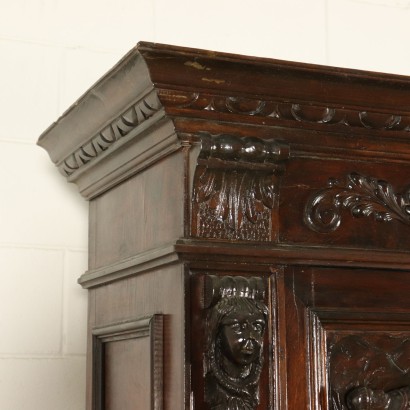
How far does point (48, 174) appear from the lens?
196cm

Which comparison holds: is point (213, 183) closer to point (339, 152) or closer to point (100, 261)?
point (339, 152)

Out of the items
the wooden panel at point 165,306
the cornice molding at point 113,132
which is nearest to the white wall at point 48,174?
the cornice molding at point 113,132

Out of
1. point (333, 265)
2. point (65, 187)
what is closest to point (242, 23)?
point (65, 187)

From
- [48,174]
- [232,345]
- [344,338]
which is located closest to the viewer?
[232,345]

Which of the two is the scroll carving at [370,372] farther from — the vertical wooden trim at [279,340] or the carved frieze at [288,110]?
the carved frieze at [288,110]

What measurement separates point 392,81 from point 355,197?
0.63 feet

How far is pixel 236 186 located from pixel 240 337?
9.0 inches

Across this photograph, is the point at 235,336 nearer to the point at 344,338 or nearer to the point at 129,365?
the point at 344,338

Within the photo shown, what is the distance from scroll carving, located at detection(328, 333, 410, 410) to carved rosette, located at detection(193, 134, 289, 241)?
0.71ft

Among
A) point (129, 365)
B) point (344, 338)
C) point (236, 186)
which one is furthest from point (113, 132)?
point (344, 338)

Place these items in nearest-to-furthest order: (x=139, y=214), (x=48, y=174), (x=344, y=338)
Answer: (x=344, y=338), (x=139, y=214), (x=48, y=174)

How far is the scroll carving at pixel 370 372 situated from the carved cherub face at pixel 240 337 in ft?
0.47

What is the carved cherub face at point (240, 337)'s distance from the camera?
1.34m

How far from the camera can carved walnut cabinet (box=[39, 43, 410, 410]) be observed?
1.36 metres
